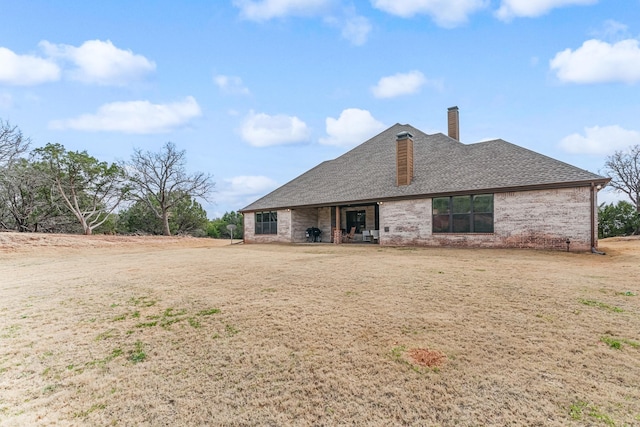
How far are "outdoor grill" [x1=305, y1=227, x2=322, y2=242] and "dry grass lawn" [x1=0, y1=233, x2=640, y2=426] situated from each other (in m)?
12.6

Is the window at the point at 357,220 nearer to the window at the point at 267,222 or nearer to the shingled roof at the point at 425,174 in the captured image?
the shingled roof at the point at 425,174

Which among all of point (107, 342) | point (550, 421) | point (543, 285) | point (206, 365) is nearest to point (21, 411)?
point (107, 342)

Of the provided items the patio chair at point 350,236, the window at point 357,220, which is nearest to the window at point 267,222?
the patio chair at point 350,236

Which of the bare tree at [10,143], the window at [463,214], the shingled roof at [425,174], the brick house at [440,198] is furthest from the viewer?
the bare tree at [10,143]

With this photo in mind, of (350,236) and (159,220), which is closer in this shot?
(350,236)

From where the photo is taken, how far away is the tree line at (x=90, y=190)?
74.2ft

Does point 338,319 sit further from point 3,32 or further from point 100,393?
point 3,32

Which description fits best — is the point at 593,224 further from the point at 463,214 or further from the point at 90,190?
the point at 90,190

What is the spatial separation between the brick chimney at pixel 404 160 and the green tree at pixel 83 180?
920 inches

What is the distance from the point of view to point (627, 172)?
2642cm

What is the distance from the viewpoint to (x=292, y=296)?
18.4 feet

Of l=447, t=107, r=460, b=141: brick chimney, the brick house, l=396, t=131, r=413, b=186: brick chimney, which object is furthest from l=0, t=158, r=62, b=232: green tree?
l=447, t=107, r=460, b=141: brick chimney

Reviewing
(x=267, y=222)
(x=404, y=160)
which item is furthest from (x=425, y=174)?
(x=267, y=222)

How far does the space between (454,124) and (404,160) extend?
6.36m
